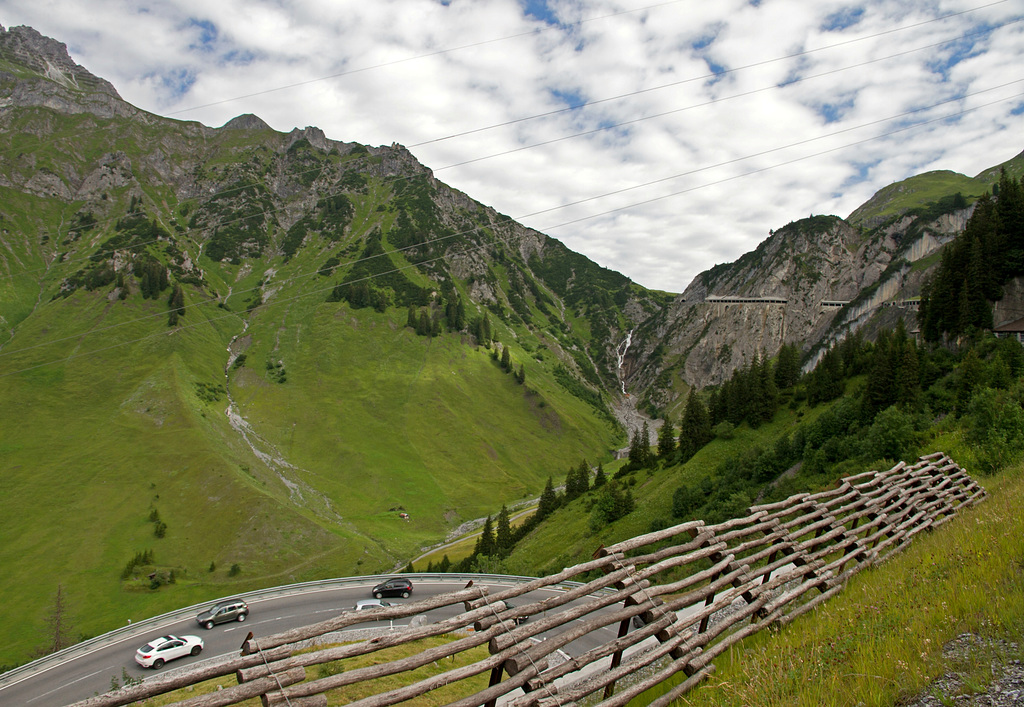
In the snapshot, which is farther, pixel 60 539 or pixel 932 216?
pixel 932 216

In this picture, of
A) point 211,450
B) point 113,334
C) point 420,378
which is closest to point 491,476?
point 420,378

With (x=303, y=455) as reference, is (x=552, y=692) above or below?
above

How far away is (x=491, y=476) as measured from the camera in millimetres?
130875

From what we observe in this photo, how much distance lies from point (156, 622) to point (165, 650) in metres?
9.12

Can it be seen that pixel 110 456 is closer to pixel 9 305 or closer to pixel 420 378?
pixel 420 378

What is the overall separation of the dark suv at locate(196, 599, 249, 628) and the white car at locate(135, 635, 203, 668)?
473cm

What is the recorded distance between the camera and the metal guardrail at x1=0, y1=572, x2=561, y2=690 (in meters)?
32.5

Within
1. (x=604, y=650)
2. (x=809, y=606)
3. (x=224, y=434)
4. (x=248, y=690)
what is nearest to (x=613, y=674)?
(x=604, y=650)

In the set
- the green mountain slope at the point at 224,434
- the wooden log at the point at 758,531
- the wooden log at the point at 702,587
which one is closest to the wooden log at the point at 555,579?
the wooden log at the point at 702,587

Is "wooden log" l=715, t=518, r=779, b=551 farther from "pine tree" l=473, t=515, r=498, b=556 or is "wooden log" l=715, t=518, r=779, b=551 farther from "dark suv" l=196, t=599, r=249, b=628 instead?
"pine tree" l=473, t=515, r=498, b=556

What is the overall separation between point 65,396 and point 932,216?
967 feet

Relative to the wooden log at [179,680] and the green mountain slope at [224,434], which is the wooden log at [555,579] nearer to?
the wooden log at [179,680]

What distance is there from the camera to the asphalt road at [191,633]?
29.7 meters

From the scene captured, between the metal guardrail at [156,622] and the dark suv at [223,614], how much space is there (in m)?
1.02
